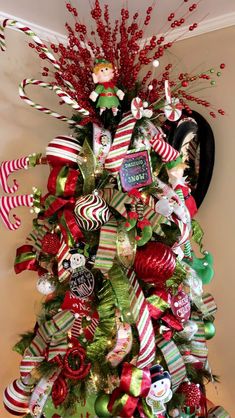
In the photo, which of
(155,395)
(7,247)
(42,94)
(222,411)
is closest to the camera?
(155,395)

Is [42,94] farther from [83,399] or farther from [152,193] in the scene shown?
[83,399]

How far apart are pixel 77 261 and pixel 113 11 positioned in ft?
3.25

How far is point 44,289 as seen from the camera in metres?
1.27

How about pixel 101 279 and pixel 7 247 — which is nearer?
pixel 101 279

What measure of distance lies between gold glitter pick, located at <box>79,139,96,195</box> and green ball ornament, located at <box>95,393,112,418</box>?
0.56 meters

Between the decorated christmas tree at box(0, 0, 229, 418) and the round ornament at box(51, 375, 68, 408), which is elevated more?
the decorated christmas tree at box(0, 0, 229, 418)

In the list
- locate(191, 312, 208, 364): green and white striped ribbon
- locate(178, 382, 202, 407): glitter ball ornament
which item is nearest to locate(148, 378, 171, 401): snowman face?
locate(178, 382, 202, 407): glitter ball ornament

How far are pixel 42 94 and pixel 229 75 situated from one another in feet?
2.50

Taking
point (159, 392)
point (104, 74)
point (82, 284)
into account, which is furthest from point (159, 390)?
point (104, 74)

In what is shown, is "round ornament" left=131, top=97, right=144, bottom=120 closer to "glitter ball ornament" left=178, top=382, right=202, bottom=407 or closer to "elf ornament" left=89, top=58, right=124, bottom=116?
"elf ornament" left=89, top=58, right=124, bottom=116

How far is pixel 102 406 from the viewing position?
3.68 feet

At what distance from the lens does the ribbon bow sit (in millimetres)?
1094

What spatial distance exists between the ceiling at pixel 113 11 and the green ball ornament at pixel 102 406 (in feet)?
4.25

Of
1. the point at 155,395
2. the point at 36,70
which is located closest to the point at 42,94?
the point at 36,70
